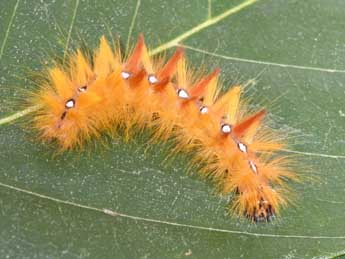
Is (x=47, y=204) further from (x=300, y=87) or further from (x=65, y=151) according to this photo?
(x=300, y=87)

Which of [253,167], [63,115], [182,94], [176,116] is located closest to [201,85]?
[182,94]

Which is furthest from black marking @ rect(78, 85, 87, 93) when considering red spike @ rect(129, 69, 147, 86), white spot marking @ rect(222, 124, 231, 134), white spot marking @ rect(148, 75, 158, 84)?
white spot marking @ rect(222, 124, 231, 134)

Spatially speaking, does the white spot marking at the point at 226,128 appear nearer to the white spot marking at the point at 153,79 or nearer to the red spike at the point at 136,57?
the white spot marking at the point at 153,79

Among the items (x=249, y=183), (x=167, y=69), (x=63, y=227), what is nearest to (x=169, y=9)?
(x=167, y=69)

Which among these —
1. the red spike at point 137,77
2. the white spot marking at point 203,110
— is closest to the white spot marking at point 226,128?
the white spot marking at point 203,110

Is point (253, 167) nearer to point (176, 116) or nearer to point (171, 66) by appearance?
point (176, 116)

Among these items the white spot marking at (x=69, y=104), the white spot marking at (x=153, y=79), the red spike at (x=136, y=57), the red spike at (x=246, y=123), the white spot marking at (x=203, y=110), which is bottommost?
the red spike at (x=246, y=123)
